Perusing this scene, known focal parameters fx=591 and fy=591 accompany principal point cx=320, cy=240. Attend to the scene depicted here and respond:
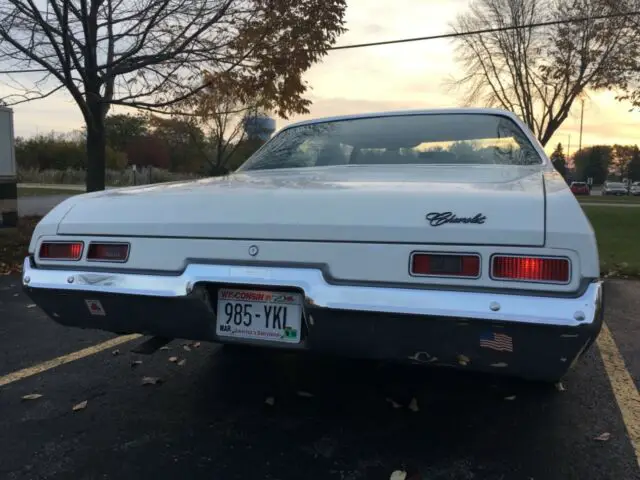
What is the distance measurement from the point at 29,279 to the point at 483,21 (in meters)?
23.9

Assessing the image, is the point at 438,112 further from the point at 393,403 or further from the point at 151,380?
the point at 151,380

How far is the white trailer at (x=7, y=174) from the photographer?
8.58 metres

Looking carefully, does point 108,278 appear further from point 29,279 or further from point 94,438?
point 94,438

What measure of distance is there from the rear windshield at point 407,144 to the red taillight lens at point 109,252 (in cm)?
136

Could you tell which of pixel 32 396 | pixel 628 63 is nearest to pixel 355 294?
pixel 32 396

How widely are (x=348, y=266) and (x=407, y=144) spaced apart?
1.48 m

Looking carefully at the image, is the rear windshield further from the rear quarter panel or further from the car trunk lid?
the rear quarter panel

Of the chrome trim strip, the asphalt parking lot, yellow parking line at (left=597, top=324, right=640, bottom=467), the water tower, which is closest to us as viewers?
the chrome trim strip

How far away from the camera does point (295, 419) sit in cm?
287

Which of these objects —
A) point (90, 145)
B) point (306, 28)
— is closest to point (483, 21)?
point (306, 28)

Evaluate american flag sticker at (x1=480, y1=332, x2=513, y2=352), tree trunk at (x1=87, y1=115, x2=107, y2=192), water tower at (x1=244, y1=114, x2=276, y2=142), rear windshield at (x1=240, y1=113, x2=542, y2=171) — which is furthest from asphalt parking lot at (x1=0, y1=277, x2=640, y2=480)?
water tower at (x1=244, y1=114, x2=276, y2=142)

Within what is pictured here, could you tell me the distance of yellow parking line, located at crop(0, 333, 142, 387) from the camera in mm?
3426

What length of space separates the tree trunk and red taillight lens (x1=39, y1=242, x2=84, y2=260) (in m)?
7.44

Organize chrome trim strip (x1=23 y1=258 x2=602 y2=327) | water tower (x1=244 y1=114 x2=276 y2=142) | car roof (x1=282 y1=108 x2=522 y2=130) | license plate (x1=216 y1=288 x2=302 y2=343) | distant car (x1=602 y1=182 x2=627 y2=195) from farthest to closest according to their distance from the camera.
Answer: distant car (x1=602 y1=182 x2=627 y2=195) → water tower (x1=244 y1=114 x2=276 y2=142) → car roof (x1=282 y1=108 x2=522 y2=130) → license plate (x1=216 y1=288 x2=302 y2=343) → chrome trim strip (x1=23 y1=258 x2=602 y2=327)
